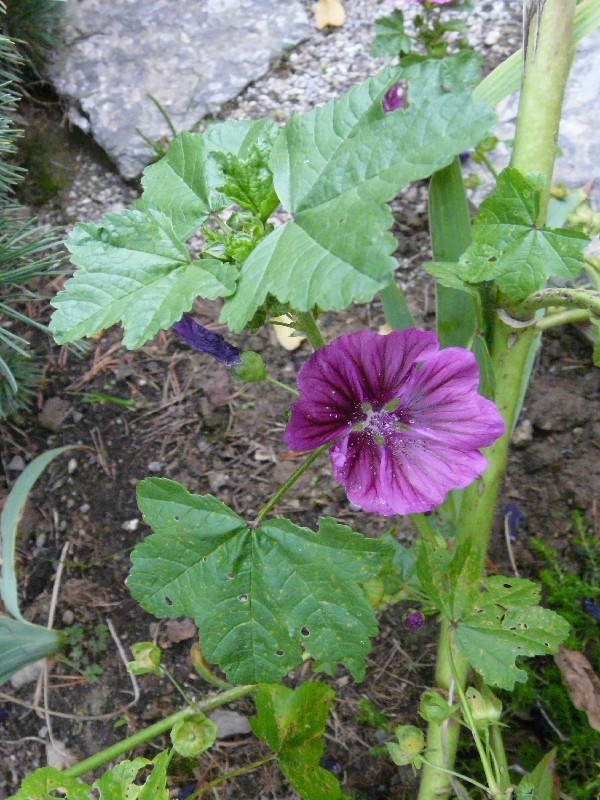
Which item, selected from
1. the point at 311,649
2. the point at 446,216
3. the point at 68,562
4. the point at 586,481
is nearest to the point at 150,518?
the point at 311,649

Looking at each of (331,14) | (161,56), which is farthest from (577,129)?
(161,56)

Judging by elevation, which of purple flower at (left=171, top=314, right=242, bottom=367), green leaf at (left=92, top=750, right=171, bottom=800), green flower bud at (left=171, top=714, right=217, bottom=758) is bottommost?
green flower bud at (left=171, top=714, right=217, bottom=758)

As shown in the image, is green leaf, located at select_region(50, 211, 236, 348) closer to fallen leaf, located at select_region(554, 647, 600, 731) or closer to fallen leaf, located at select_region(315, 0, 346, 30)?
fallen leaf, located at select_region(554, 647, 600, 731)

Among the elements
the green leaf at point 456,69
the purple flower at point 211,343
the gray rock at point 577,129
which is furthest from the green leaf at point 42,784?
the gray rock at point 577,129

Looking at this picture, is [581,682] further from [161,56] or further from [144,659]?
[161,56]

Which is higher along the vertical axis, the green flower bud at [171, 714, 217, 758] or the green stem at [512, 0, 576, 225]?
the green stem at [512, 0, 576, 225]

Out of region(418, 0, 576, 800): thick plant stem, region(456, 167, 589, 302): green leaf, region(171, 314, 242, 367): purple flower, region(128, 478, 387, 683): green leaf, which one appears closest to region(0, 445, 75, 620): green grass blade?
region(128, 478, 387, 683): green leaf

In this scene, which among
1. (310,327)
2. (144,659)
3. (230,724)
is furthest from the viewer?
(230,724)
